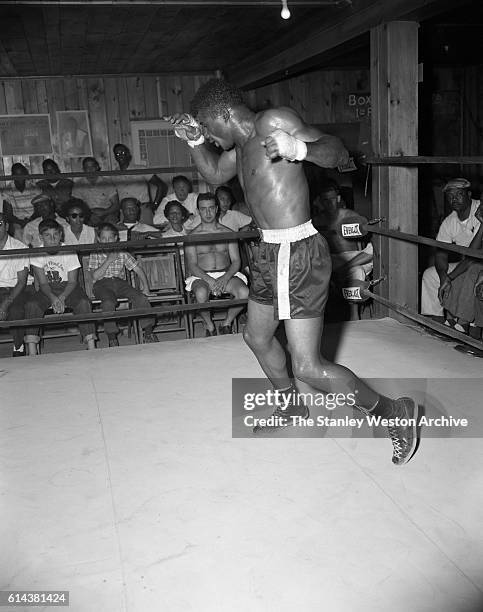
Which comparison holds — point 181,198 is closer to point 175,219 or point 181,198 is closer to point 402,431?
point 175,219

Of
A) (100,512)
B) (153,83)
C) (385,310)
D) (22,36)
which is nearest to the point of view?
(100,512)

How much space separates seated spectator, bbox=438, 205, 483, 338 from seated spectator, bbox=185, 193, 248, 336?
1315mm

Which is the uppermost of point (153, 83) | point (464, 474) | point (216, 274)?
point (153, 83)

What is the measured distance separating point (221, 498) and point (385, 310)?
2.22 m

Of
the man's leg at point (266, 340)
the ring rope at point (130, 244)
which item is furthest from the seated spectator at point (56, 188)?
the man's leg at point (266, 340)

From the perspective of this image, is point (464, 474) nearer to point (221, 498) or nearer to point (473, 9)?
point (221, 498)

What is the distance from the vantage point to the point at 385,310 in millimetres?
4012

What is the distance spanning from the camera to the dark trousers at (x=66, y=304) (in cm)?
458

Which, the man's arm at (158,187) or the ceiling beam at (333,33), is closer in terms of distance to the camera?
the ceiling beam at (333,33)

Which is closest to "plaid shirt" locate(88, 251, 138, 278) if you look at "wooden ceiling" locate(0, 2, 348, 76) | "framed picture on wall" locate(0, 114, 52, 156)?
"wooden ceiling" locate(0, 2, 348, 76)

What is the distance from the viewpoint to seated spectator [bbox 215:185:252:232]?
5312 millimetres

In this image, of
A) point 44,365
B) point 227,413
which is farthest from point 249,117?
point 44,365

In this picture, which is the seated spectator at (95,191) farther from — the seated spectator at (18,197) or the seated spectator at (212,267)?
the seated spectator at (212,267)

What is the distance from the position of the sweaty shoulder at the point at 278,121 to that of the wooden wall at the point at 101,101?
506 cm
